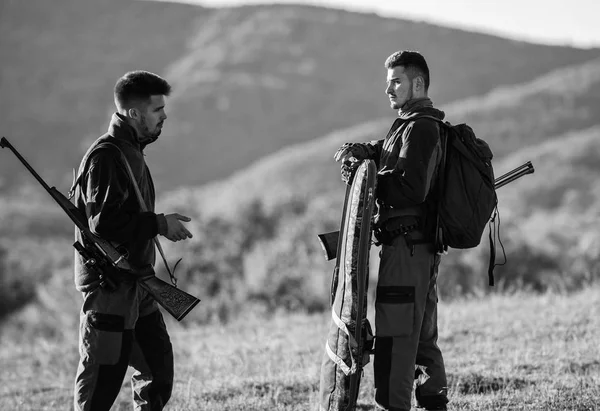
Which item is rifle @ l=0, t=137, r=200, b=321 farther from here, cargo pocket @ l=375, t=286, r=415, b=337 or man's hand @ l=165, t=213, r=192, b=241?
cargo pocket @ l=375, t=286, r=415, b=337

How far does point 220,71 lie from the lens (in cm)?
14425

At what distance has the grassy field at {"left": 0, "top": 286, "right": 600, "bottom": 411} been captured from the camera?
609 cm

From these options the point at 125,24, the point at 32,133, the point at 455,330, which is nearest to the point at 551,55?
the point at 32,133

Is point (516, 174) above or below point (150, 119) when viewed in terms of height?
below

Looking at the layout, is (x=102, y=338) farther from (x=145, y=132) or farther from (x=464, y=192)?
(x=464, y=192)

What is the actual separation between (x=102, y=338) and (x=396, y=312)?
159cm

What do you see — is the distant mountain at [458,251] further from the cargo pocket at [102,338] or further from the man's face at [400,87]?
the cargo pocket at [102,338]

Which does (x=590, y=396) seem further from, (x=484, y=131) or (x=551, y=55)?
(x=551, y=55)

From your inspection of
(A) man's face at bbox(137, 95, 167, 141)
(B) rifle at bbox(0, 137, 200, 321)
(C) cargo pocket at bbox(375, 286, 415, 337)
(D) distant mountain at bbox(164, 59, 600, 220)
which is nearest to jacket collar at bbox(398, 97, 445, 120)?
(C) cargo pocket at bbox(375, 286, 415, 337)

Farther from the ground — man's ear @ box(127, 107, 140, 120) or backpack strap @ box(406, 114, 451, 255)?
man's ear @ box(127, 107, 140, 120)

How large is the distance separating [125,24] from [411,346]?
19000cm

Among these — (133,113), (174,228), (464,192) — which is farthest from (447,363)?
(133,113)

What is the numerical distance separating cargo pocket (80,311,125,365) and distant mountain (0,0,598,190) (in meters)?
102

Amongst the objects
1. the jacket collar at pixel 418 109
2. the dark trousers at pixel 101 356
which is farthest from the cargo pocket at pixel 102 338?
the jacket collar at pixel 418 109
